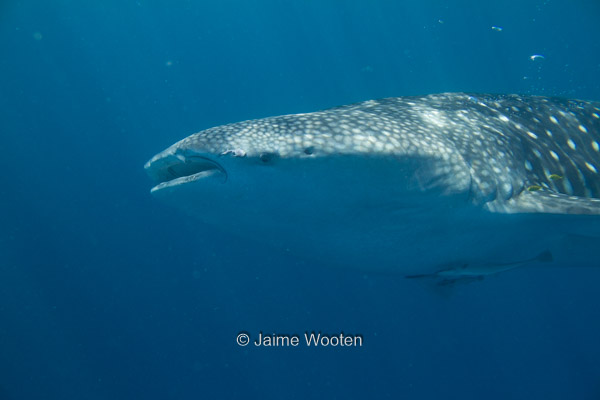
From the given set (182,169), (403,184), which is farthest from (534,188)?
(182,169)

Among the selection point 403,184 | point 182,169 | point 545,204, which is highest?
point 182,169

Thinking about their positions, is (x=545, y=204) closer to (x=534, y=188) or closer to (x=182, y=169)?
(x=534, y=188)

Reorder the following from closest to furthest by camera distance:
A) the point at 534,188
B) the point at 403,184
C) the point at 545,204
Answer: the point at 403,184 < the point at 545,204 < the point at 534,188

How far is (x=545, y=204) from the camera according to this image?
11.0 feet

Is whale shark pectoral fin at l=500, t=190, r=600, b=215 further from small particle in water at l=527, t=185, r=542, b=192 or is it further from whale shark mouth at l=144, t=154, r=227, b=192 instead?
whale shark mouth at l=144, t=154, r=227, b=192

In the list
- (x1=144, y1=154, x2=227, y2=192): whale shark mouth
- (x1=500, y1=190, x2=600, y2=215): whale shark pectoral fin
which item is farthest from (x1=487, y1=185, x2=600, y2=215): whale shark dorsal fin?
(x1=144, y1=154, x2=227, y2=192): whale shark mouth

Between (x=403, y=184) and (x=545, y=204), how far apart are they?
4.89 ft

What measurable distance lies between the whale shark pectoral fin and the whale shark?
0.04 ft

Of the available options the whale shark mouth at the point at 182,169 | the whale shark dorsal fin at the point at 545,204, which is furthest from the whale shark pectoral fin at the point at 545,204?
the whale shark mouth at the point at 182,169

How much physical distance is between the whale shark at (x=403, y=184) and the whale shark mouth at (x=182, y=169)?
1cm

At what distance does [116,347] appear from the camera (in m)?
17.6

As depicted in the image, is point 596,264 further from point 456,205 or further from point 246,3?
point 246,3

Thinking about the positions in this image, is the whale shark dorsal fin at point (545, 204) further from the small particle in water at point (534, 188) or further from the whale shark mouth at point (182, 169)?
the whale shark mouth at point (182, 169)

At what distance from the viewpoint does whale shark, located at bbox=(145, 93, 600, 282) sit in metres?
2.56
